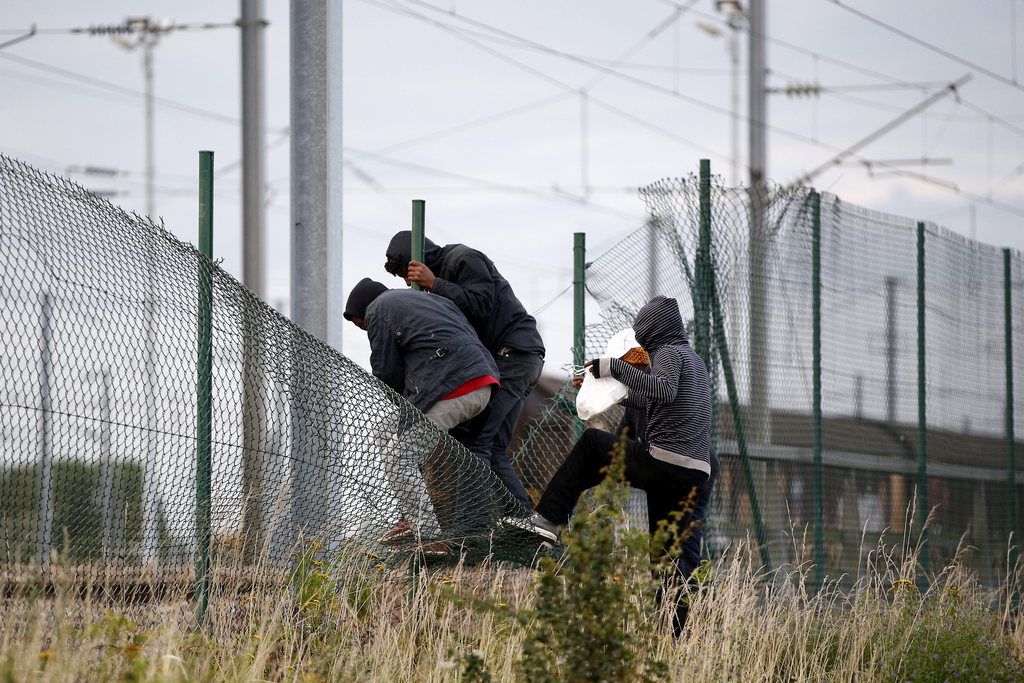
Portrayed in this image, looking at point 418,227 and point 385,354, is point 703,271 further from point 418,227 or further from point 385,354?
point 385,354

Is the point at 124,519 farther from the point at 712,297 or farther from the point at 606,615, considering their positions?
the point at 712,297

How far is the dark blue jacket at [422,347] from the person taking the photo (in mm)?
5887

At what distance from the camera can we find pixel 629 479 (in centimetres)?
613

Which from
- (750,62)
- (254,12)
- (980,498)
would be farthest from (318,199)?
(750,62)

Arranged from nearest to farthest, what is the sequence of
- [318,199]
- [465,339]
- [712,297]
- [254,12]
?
[465,339] < [318,199] < [712,297] < [254,12]

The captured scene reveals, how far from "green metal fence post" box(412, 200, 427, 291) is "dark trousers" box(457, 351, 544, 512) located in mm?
649

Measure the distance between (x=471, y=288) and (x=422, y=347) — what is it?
557mm

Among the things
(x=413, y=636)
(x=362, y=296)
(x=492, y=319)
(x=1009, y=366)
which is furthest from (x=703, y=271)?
(x=1009, y=366)

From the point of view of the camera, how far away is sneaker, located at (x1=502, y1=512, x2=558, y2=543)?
19.2 feet

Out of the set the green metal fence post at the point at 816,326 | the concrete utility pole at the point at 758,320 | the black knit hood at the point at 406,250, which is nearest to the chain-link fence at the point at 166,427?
the black knit hood at the point at 406,250

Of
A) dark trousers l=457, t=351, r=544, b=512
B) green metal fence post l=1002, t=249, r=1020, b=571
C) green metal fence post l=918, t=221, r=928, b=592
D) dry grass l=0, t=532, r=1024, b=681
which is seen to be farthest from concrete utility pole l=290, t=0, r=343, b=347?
green metal fence post l=1002, t=249, r=1020, b=571

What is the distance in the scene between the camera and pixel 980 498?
1012cm

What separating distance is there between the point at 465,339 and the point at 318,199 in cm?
145

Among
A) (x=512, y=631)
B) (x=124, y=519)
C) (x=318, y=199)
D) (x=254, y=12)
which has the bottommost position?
(x=512, y=631)
